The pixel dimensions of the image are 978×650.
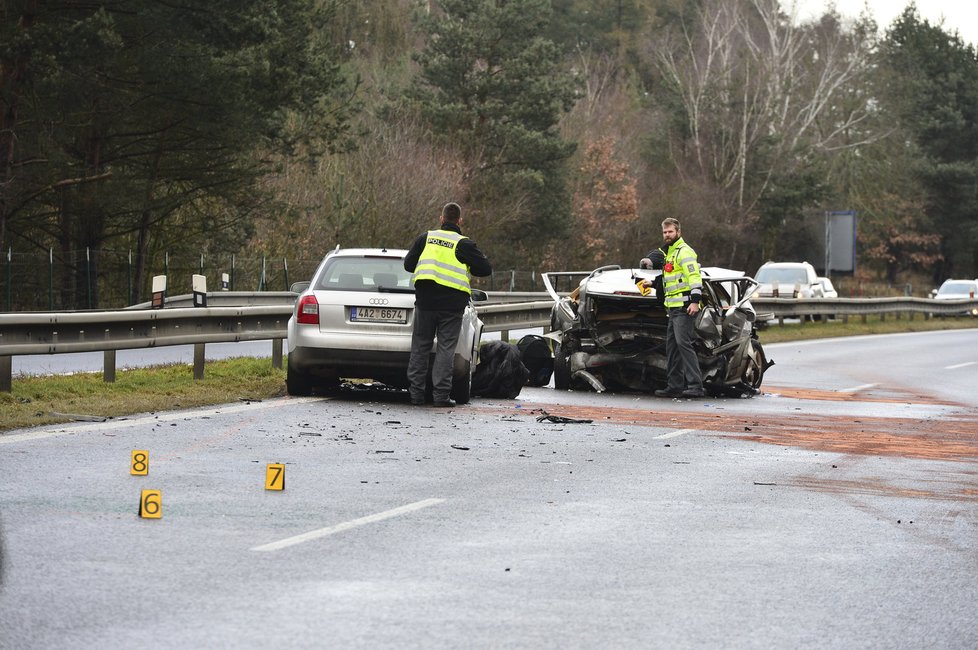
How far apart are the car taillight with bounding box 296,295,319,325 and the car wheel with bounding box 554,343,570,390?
13.8ft

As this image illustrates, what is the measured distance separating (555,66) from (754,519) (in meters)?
53.8

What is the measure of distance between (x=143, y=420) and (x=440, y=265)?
354cm

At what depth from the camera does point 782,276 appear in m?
46.3

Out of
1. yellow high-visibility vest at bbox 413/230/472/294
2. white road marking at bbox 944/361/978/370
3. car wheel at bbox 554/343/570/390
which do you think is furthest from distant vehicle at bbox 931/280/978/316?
yellow high-visibility vest at bbox 413/230/472/294

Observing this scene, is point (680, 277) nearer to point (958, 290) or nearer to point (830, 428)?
point (830, 428)

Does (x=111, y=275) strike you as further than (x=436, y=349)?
→ Yes

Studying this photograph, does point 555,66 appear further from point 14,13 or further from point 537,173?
point 14,13

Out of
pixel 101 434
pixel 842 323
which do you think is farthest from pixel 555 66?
pixel 101 434

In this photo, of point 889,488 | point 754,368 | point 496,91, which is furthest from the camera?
point 496,91

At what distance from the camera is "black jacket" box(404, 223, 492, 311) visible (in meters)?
15.4

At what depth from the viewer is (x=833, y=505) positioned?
9.45 meters

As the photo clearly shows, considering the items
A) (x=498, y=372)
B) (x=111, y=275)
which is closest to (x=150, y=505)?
(x=498, y=372)

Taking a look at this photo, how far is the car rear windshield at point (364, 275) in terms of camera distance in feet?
52.2

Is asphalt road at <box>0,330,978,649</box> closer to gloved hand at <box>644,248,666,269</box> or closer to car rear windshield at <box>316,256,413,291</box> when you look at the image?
car rear windshield at <box>316,256,413,291</box>
